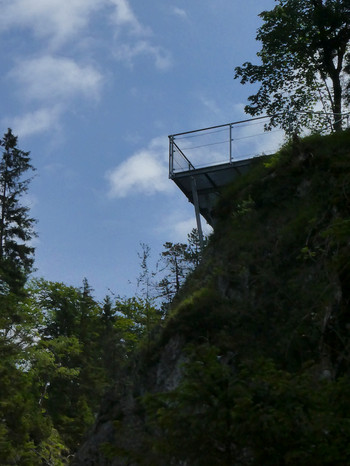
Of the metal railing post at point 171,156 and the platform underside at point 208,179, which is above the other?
the metal railing post at point 171,156

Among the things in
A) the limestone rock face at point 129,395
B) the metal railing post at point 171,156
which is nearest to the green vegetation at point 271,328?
the limestone rock face at point 129,395

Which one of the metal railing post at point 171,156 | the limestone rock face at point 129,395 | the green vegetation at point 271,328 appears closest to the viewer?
the green vegetation at point 271,328

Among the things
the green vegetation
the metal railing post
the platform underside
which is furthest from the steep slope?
the metal railing post

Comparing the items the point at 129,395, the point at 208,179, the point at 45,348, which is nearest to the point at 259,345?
the point at 129,395

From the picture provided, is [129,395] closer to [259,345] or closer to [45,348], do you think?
[259,345]

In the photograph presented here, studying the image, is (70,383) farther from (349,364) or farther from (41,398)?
(349,364)

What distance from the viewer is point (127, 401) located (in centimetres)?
1527

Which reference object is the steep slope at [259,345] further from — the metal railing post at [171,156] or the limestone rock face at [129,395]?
the metal railing post at [171,156]

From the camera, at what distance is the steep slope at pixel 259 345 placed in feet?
21.4

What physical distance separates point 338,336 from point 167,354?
5944 mm

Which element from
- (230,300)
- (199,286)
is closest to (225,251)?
(199,286)

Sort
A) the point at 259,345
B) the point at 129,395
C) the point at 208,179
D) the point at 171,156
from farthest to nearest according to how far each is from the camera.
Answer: the point at 208,179
the point at 171,156
the point at 129,395
the point at 259,345

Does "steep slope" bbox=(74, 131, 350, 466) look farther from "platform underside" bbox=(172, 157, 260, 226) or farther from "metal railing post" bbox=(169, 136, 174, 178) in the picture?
"metal railing post" bbox=(169, 136, 174, 178)

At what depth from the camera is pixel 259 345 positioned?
12.6 m
